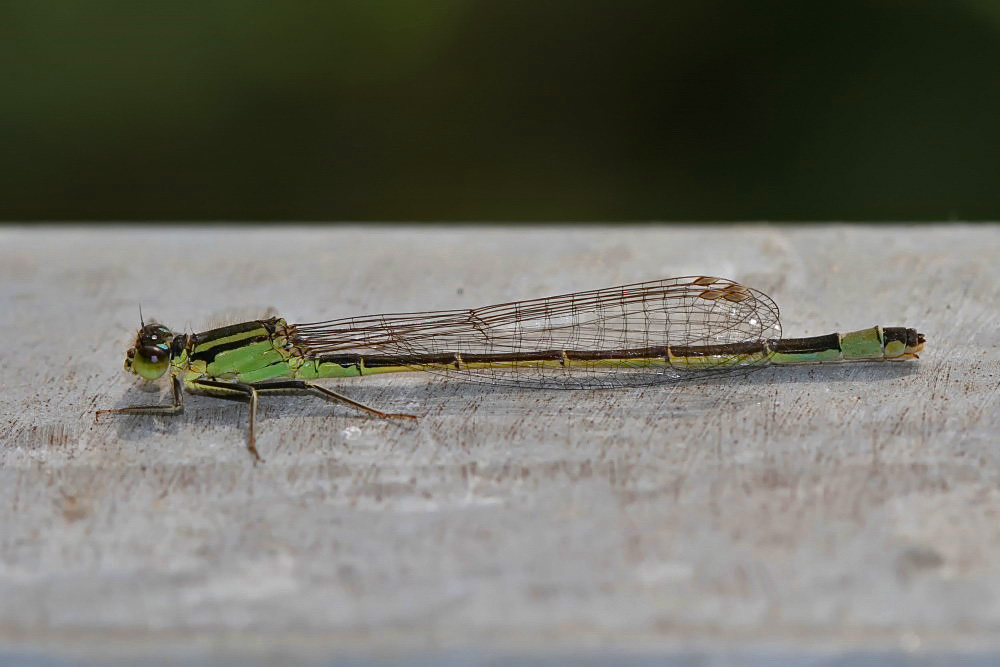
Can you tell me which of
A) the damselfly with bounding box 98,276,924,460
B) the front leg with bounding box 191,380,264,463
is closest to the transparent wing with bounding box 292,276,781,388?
the damselfly with bounding box 98,276,924,460

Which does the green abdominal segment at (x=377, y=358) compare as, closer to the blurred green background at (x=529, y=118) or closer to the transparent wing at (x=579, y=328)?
the transparent wing at (x=579, y=328)

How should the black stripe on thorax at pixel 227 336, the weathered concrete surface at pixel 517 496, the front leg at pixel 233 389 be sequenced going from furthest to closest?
1. the black stripe on thorax at pixel 227 336
2. the front leg at pixel 233 389
3. the weathered concrete surface at pixel 517 496

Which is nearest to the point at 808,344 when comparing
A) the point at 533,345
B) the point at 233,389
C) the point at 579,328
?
the point at 579,328

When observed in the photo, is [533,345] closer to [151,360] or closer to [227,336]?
[227,336]

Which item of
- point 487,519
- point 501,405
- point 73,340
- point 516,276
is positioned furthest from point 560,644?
point 73,340

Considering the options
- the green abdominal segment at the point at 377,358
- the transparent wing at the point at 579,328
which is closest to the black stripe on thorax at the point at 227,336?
the green abdominal segment at the point at 377,358

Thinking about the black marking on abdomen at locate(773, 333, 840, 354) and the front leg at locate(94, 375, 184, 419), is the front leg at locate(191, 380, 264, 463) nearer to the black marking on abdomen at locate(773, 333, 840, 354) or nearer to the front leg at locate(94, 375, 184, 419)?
the front leg at locate(94, 375, 184, 419)

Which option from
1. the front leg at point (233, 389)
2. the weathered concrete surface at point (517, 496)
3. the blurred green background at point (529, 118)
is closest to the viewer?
the weathered concrete surface at point (517, 496)
